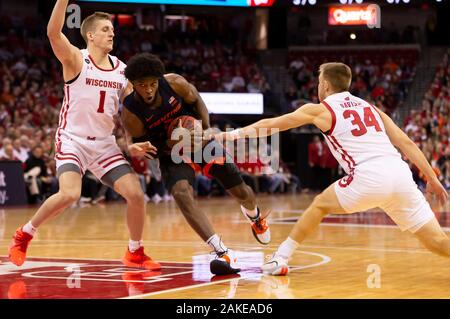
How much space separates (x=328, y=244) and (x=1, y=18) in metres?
19.6

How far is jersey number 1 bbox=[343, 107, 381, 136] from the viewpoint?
7.32m

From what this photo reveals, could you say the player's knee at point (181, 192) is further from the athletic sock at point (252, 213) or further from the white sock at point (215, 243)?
the athletic sock at point (252, 213)

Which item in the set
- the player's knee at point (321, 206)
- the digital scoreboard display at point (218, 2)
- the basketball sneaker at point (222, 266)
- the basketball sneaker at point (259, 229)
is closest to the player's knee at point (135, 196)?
the basketball sneaker at point (222, 266)

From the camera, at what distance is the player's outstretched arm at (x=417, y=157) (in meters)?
7.27

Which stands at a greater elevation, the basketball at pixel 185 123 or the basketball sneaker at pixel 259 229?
the basketball at pixel 185 123

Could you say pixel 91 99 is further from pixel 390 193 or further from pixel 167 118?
pixel 390 193

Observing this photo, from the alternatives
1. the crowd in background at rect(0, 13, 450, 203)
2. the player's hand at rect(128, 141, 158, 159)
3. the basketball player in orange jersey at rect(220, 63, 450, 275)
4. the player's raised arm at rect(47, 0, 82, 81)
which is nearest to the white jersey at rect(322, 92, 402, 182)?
the basketball player in orange jersey at rect(220, 63, 450, 275)

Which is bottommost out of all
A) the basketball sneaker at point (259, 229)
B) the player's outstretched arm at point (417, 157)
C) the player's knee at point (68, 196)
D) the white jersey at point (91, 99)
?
the basketball sneaker at point (259, 229)

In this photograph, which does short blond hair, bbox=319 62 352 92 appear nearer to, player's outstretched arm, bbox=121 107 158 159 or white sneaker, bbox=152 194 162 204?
player's outstretched arm, bbox=121 107 158 159

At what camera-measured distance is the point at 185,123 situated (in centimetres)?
795

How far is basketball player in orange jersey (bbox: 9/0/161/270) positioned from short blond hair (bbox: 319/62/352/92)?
191 centimetres
